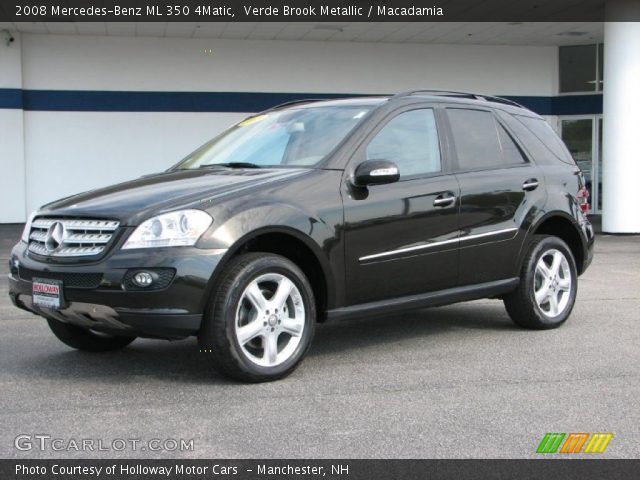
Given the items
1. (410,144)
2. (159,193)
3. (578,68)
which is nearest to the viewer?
(159,193)

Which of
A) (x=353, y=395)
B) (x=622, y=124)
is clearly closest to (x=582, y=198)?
(x=353, y=395)

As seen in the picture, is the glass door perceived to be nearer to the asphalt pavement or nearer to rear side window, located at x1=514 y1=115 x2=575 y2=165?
rear side window, located at x1=514 y1=115 x2=575 y2=165

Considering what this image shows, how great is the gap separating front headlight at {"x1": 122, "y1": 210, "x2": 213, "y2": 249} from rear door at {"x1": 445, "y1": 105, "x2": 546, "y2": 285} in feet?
6.73

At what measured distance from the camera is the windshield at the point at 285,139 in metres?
5.44

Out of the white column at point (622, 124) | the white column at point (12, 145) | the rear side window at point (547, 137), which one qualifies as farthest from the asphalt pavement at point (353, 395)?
the white column at point (12, 145)

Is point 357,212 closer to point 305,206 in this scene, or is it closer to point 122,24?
point 305,206

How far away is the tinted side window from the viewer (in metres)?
5.51

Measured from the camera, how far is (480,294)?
5.96 metres

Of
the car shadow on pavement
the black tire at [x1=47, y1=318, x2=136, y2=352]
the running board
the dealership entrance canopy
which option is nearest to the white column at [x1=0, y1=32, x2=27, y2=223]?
the dealership entrance canopy

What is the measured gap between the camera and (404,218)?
5379mm

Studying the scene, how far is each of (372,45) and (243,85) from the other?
365 cm

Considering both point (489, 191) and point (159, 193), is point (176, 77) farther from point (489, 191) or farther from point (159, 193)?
point (159, 193)

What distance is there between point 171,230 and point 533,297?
311cm
